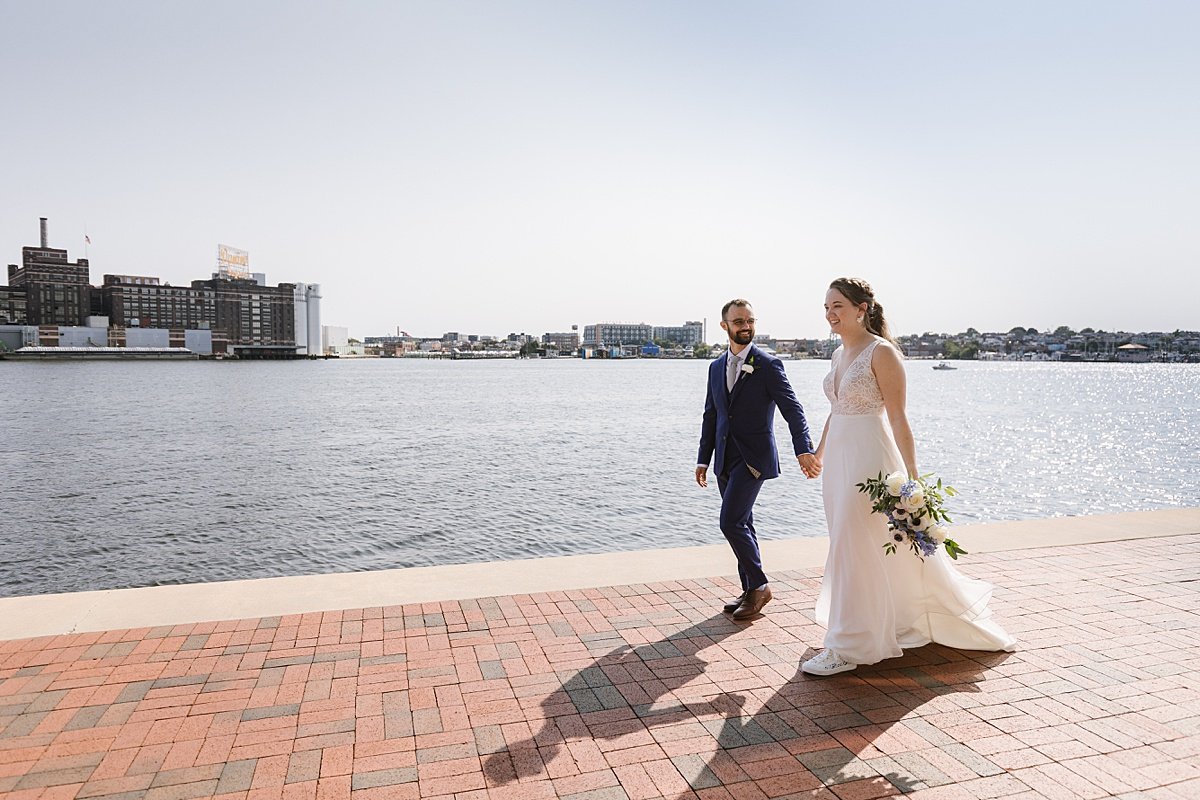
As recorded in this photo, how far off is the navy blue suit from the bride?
58 cm

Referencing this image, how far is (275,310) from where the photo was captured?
195875mm

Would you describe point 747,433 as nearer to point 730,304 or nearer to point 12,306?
point 730,304

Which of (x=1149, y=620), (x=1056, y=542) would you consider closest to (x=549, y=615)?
(x=1149, y=620)

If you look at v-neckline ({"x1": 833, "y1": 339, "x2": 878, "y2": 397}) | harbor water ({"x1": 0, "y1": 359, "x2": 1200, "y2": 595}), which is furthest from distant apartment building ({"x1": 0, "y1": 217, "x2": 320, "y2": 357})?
v-neckline ({"x1": 833, "y1": 339, "x2": 878, "y2": 397})

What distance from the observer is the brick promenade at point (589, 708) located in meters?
3.37

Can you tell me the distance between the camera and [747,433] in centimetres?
553

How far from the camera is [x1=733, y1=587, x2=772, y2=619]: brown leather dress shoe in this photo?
540cm

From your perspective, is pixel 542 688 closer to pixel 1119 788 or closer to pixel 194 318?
pixel 1119 788

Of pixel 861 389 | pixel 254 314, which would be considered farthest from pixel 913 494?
pixel 254 314

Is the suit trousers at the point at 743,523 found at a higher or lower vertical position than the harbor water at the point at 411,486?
higher

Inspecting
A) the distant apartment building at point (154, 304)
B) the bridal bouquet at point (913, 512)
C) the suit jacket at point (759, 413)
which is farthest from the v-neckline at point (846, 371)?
the distant apartment building at point (154, 304)

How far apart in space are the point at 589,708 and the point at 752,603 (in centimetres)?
182

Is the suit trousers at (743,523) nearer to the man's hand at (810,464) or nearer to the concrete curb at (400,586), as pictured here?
the man's hand at (810,464)

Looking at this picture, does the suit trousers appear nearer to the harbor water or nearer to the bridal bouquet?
the bridal bouquet
